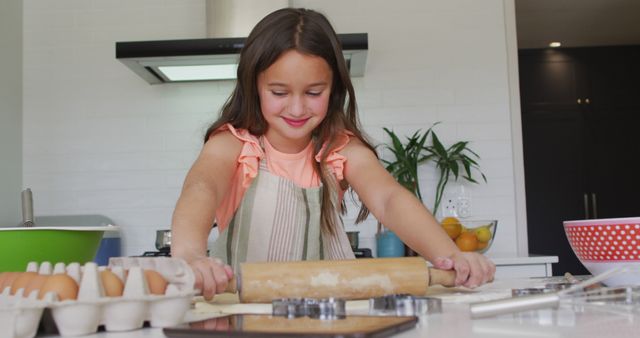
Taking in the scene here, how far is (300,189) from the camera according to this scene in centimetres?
145

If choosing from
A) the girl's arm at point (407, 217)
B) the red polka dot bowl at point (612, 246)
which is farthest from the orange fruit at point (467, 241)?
the red polka dot bowl at point (612, 246)

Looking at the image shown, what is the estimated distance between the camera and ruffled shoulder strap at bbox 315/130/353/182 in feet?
4.63

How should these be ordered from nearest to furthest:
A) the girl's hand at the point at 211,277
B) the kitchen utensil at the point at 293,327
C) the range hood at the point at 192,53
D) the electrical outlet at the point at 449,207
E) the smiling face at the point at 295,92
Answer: the kitchen utensil at the point at 293,327, the girl's hand at the point at 211,277, the smiling face at the point at 295,92, the range hood at the point at 192,53, the electrical outlet at the point at 449,207

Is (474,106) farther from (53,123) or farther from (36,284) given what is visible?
(36,284)

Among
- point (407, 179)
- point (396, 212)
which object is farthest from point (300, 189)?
point (407, 179)

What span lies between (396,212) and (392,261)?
1.55 feet

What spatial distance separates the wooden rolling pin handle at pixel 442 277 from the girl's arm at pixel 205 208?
237 millimetres

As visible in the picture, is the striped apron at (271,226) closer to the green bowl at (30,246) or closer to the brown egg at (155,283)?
the green bowl at (30,246)

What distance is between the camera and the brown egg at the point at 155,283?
0.57 metres

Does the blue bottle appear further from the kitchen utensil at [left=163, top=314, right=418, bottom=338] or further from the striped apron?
the kitchen utensil at [left=163, top=314, right=418, bottom=338]

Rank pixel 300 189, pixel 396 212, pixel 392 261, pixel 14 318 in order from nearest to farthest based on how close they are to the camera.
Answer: pixel 14 318 → pixel 392 261 → pixel 396 212 → pixel 300 189

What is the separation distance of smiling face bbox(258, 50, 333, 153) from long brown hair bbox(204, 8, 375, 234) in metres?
0.02

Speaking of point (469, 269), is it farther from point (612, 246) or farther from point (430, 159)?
point (430, 159)

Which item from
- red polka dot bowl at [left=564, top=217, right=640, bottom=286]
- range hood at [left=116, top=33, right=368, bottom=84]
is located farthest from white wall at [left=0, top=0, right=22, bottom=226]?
red polka dot bowl at [left=564, top=217, right=640, bottom=286]
